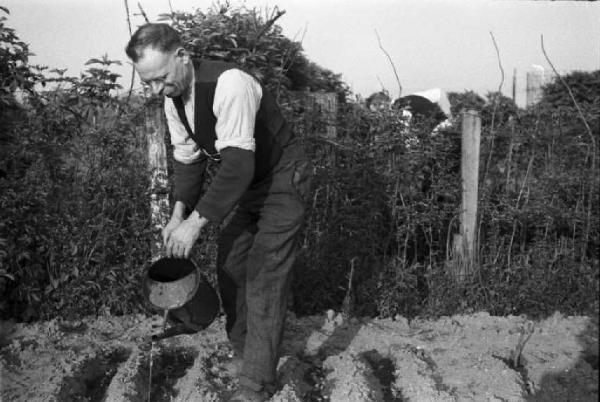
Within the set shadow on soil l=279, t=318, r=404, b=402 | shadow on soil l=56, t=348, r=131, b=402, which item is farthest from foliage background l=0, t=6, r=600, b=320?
shadow on soil l=56, t=348, r=131, b=402

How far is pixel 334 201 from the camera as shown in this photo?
4836 millimetres

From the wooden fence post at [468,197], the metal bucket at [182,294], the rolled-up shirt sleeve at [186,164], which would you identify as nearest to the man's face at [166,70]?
the rolled-up shirt sleeve at [186,164]

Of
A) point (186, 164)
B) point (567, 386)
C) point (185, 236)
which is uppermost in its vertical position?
point (186, 164)

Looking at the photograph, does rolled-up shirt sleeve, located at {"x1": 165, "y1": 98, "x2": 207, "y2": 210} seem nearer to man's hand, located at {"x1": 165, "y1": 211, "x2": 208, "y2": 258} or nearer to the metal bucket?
the metal bucket

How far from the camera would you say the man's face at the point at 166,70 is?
3076 mm

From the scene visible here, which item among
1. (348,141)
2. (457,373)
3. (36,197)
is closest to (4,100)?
(36,197)

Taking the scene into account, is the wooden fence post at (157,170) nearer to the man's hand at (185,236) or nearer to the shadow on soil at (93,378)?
the shadow on soil at (93,378)

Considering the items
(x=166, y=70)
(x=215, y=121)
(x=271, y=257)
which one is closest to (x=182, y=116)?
(x=215, y=121)

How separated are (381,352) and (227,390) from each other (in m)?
1.06

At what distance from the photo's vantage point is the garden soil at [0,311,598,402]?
3734 mm

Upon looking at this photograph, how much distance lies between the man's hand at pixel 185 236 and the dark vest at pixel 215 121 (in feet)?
1.29

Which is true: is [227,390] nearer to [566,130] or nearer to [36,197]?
[36,197]

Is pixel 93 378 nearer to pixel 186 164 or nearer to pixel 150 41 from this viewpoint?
pixel 186 164

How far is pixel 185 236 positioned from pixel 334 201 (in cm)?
182
